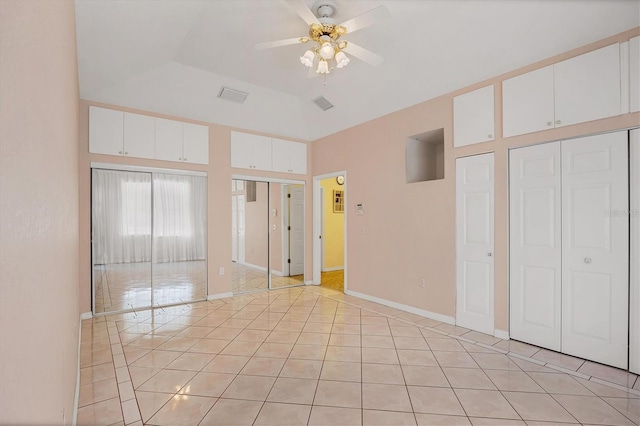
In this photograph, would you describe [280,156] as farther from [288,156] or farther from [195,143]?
[195,143]

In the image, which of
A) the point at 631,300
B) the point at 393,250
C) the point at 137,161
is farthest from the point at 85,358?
the point at 631,300

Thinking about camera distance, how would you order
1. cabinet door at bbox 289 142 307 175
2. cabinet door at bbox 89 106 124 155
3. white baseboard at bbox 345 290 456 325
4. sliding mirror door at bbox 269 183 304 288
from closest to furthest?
white baseboard at bbox 345 290 456 325 < cabinet door at bbox 89 106 124 155 < sliding mirror door at bbox 269 183 304 288 < cabinet door at bbox 289 142 307 175

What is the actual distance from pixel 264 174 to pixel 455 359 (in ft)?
13.6

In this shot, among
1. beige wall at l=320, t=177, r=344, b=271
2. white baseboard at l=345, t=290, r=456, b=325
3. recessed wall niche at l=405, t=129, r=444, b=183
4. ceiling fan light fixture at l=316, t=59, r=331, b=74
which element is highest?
ceiling fan light fixture at l=316, t=59, r=331, b=74

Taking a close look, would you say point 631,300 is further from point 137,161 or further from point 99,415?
point 137,161

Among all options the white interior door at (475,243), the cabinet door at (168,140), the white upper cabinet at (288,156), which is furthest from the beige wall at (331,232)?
the white interior door at (475,243)

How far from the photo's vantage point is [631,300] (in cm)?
265

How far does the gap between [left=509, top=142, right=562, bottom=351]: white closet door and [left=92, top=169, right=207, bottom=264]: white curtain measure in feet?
14.3

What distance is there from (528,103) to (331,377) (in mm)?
3386

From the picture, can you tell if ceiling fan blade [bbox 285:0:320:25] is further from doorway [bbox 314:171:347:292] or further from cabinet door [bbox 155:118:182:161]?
doorway [bbox 314:171:347:292]

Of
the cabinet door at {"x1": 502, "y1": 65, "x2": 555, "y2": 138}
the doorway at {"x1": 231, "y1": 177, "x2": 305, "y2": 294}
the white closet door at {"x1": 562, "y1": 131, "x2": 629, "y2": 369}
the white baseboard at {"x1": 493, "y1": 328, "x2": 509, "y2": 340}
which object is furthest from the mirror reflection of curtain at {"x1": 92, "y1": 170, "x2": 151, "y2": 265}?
the white closet door at {"x1": 562, "y1": 131, "x2": 629, "y2": 369}

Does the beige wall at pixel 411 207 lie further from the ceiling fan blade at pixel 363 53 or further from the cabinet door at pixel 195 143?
the cabinet door at pixel 195 143

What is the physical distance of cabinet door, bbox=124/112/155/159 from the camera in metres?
4.33

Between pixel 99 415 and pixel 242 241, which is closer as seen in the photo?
pixel 99 415
